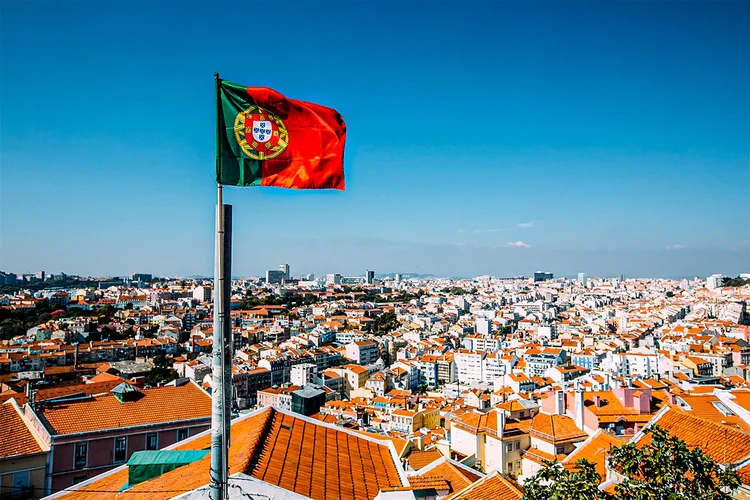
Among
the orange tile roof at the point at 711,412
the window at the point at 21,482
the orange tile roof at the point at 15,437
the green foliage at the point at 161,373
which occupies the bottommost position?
the green foliage at the point at 161,373

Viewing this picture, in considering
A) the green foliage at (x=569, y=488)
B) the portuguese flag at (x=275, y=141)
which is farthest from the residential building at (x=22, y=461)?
the green foliage at (x=569, y=488)

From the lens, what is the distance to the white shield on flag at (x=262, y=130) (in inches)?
175

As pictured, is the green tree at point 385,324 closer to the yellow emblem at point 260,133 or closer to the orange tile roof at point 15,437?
the orange tile roof at point 15,437

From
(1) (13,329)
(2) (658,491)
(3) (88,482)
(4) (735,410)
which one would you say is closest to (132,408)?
(3) (88,482)

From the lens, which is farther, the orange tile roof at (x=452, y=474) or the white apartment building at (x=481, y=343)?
the white apartment building at (x=481, y=343)

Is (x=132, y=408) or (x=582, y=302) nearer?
(x=132, y=408)

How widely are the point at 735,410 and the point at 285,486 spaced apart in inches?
399

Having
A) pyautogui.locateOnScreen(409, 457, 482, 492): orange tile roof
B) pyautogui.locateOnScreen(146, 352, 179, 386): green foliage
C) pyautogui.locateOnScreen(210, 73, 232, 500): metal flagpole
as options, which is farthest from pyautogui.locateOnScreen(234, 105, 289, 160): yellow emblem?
pyautogui.locateOnScreen(146, 352, 179, 386): green foliage

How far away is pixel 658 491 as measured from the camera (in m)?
4.67

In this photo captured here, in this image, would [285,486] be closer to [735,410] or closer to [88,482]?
[88,482]

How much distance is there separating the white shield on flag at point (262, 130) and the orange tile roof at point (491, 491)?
5.53 meters

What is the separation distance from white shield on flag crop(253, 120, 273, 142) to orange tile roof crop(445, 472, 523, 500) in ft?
18.1

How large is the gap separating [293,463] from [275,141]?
3.81m

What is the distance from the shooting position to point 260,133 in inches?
175
